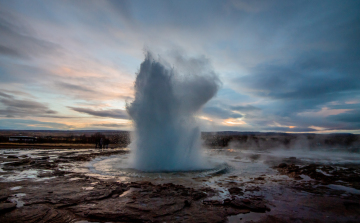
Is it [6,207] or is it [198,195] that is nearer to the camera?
[6,207]

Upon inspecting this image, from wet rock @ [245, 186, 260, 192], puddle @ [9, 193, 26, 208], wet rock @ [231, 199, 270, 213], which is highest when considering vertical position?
puddle @ [9, 193, 26, 208]

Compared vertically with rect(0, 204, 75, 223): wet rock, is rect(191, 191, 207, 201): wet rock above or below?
below

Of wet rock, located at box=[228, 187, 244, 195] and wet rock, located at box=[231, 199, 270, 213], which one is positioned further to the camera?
wet rock, located at box=[228, 187, 244, 195]

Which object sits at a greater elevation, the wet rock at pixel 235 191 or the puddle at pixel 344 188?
the wet rock at pixel 235 191

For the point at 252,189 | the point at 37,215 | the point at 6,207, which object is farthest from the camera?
the point at 252,189

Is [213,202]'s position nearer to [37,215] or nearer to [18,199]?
[37,215]

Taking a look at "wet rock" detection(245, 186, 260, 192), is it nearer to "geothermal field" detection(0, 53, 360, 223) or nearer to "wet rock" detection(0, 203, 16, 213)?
"geothermal field" detection(0, 53, 360, 223)

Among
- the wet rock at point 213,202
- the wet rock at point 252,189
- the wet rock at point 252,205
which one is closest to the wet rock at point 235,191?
the wet rock at point 252,189

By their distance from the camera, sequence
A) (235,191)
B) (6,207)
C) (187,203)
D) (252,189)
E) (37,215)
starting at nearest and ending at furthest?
(37,215) < (6,207) < (187,203) < (235,191) < (252,189)

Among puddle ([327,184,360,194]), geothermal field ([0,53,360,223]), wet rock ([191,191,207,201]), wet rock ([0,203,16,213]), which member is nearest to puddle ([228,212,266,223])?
geothermal field ([0,53,360,223])

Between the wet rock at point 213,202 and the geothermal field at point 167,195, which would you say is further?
the wet rock at point 213,202

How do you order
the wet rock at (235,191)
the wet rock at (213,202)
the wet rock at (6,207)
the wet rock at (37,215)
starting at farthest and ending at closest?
the wet rock at (235,191), the wet rock at (213,202), the wet rock at (6,207), the wet rock at (37,215)

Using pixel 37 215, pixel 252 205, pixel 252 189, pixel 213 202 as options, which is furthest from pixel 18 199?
pixel 252 189

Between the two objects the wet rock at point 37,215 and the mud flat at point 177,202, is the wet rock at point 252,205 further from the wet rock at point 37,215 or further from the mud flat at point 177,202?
the wet rock at point 37,215
